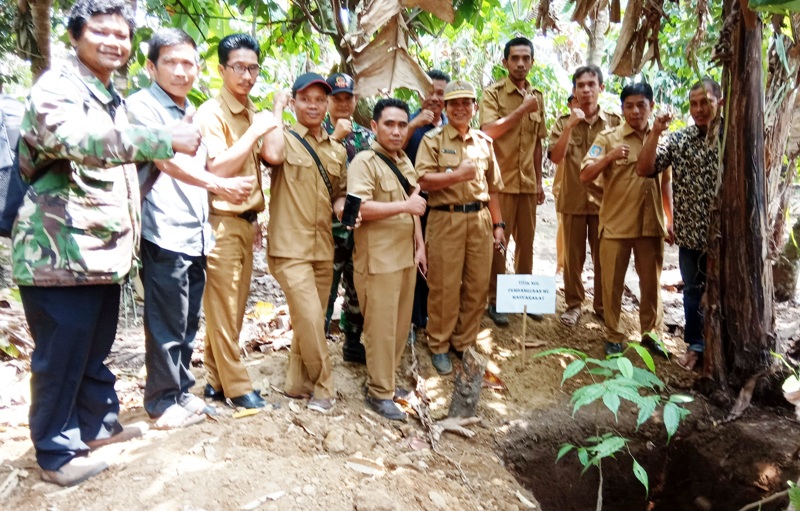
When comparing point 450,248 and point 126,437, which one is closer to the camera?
point 126,437

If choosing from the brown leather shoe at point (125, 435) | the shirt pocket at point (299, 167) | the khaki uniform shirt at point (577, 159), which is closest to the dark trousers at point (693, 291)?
the khaki uniform shirt at point (577, 159)

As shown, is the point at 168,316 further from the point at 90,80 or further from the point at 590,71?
the point at 590,71

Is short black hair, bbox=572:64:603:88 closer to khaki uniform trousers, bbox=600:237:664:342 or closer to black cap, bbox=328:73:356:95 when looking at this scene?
khaki uniform trousers, bbox=600:237:664:342

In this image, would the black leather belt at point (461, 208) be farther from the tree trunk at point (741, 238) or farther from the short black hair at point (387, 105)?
the tree trunk at point (741, 238)

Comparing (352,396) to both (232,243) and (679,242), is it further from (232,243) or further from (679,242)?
(679,242)

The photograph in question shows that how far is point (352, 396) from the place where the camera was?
3.74 meters

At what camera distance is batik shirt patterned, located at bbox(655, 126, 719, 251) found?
409cm

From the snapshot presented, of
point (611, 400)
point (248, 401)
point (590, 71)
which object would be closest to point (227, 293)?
point (248, 401)

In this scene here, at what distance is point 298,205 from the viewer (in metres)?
3.29

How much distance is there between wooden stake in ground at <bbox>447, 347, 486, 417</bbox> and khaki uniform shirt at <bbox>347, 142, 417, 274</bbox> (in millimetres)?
741

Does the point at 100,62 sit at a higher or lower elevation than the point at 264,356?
higher

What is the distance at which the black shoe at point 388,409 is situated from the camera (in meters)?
3.54

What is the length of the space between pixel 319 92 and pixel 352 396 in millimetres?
1850

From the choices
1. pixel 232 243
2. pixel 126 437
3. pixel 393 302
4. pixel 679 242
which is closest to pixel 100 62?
pixel 232 243
